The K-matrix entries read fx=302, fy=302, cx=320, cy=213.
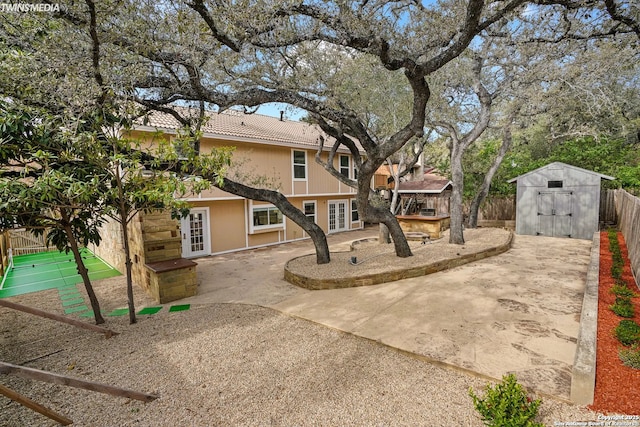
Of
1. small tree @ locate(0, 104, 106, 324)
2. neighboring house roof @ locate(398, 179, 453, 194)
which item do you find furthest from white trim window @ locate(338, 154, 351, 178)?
small tree @ locate(0, 104, 106, 324)

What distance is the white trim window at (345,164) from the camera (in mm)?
16703

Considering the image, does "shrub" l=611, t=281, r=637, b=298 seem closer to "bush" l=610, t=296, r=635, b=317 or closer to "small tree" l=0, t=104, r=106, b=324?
"bush" l=610, t=296, r=635, b=317

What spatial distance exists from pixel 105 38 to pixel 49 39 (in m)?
0.82

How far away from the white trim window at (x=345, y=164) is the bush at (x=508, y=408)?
47.6ft

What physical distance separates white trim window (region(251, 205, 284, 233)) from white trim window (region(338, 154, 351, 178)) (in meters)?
4.81

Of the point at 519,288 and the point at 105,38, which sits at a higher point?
the point at 105,38

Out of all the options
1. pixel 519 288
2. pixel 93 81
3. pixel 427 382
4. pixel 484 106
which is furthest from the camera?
pixel 484 106

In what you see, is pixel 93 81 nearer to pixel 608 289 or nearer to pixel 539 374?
pixel 539 374

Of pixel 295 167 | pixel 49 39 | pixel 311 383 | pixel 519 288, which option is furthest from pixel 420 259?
pixel 49 39

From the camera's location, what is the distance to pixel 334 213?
56.0ft

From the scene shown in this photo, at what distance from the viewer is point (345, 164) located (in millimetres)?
16953

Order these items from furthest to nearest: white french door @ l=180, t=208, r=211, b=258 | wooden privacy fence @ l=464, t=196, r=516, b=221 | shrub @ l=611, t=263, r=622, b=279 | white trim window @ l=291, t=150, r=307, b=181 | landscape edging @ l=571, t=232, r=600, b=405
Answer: wooden privacy fence @ l=464, t=196, r=516, b=221, white trim window @ l=291, t=150, r=307, b=181, white french door @ l=180, t=208, r=211, b=258, shrub @ l=611, t=263, r=622, b=279, landscape edging @ l=571, t=232, r=600, b=405

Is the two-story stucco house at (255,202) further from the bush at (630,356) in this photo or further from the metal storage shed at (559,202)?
the bush at (630,356)

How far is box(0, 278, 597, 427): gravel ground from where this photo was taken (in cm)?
297
